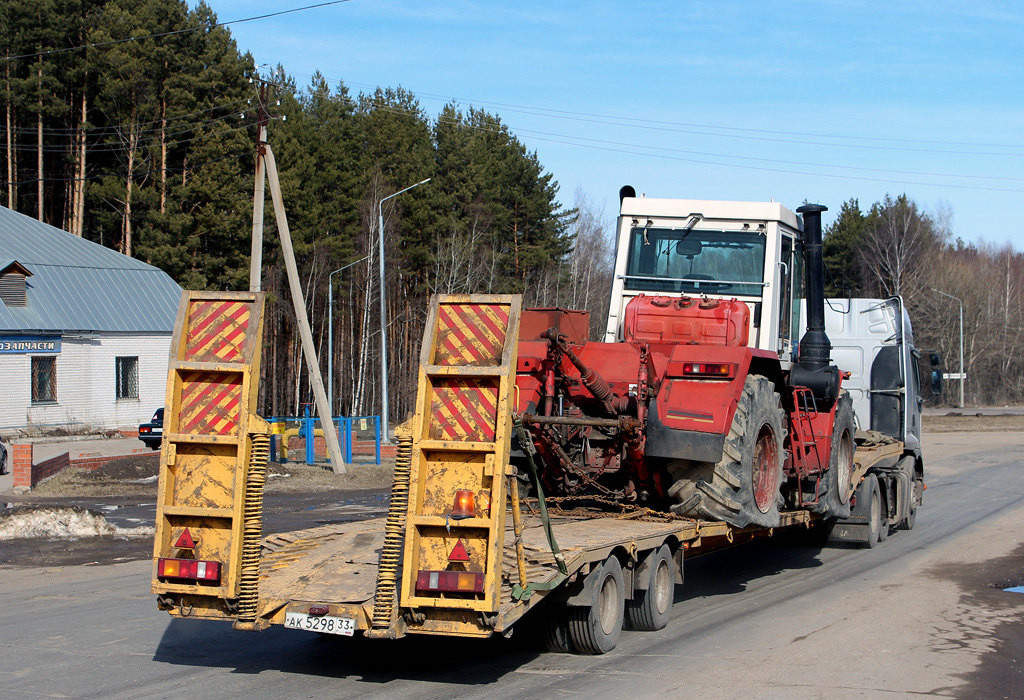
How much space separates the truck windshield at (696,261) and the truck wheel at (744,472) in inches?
Answer: 62.1

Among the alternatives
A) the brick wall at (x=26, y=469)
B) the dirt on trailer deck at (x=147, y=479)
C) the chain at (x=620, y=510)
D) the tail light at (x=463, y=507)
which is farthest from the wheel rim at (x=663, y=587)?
the brick wall at (x=26, y=469)

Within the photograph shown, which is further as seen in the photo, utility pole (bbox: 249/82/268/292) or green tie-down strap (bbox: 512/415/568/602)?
utility pole (bbox: 249/82/268/292)

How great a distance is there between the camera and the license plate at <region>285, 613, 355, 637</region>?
640 cm

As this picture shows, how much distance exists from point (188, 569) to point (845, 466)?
28.6 ft

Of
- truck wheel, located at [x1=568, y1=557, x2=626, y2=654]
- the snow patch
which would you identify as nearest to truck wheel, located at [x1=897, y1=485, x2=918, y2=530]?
truck wheel, located at [x1=568, y1=557, x2=626, y2=654]

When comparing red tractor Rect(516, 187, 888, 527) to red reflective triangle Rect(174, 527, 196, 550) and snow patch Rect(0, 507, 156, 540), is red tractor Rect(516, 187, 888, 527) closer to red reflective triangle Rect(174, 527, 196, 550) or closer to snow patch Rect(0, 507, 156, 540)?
red reflective triangle Rect(174, 527, 196, 550)

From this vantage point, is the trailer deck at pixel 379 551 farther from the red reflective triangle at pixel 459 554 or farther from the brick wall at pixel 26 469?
the brick wall at pixel 26 469

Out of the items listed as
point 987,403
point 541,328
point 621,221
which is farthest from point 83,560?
point 987,403

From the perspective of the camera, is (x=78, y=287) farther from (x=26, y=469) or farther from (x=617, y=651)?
(x=617, y=651)

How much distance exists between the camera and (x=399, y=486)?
652cm

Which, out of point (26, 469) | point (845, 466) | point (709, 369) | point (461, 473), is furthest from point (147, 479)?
point (461, 473)

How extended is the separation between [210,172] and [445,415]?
40664 millimetres

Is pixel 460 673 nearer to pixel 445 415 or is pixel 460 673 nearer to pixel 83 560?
pixel 445 415

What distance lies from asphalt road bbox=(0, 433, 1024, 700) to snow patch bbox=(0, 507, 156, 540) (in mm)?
2598
